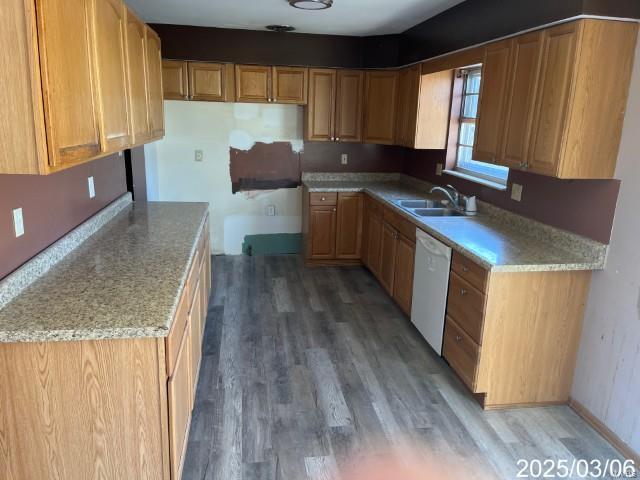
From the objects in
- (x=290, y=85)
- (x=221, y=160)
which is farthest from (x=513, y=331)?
(x=221, y=160)

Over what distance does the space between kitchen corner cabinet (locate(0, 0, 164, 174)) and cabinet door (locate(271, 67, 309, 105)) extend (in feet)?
8.75

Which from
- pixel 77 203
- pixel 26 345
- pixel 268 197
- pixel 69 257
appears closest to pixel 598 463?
pixel 26 345

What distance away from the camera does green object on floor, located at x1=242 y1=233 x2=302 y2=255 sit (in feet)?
18.0

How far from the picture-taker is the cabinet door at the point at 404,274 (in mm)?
3625

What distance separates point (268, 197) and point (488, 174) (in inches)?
99.5

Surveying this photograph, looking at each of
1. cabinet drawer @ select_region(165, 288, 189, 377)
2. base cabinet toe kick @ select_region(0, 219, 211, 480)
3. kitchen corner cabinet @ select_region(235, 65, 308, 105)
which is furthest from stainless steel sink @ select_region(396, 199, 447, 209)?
base cabinet toe kick @ select_region(0, 219, 211, 480)

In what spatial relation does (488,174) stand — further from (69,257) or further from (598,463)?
(69,257)

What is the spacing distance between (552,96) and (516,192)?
2.97 ft

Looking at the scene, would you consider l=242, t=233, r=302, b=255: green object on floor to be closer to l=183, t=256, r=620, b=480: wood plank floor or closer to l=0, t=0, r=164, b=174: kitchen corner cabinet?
l=183, t=256, r=620, b=480: wood plank floor

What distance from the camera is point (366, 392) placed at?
284 cm

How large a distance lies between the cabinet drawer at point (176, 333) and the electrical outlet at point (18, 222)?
704 millimetres

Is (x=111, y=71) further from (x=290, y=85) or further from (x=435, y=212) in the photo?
(x=290, y=85)

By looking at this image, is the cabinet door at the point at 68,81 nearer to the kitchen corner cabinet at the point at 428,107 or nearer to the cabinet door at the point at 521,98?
the cabinet door at the point at 521,98

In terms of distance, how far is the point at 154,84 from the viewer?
10.9 feet
